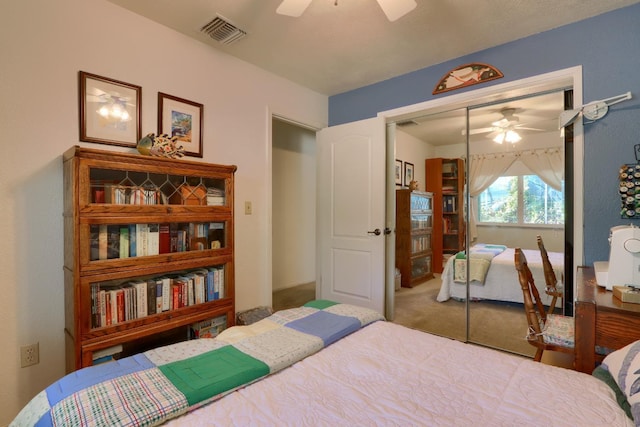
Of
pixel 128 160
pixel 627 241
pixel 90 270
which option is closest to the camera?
pixel 627 241

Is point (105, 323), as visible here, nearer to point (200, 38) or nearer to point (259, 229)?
point (259, 229)

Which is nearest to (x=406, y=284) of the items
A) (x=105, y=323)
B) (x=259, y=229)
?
(x=259, y=229)

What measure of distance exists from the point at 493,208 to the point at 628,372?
6.47 feet

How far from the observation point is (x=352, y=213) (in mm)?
3270

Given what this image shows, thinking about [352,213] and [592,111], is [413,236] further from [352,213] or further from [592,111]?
[592,111]

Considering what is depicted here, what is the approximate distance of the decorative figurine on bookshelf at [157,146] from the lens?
1.99 meters

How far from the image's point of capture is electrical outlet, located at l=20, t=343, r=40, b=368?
1715 millimetres

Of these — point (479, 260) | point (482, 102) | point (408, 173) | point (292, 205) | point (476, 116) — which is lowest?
point (479, 260)

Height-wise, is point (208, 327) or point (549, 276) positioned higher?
point (549, 276)

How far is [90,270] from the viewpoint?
1.65m

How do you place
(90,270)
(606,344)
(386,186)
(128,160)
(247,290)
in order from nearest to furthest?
1. (606,344)
2. (90,270)
3. (128,160)
4. (247,290)
5. (386,186)

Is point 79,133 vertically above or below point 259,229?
above

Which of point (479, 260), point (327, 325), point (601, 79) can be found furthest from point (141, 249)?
point (601, 79)

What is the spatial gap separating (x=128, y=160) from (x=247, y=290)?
1.51 meters
